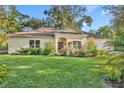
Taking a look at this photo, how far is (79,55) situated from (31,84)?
86cm

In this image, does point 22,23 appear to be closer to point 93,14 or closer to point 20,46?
point 20,46

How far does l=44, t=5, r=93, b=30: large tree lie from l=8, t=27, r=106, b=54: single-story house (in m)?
0.09

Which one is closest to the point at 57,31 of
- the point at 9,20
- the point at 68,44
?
the point at 68,44

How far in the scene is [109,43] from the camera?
6277 millimetres

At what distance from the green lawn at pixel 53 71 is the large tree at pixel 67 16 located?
20.3 inches

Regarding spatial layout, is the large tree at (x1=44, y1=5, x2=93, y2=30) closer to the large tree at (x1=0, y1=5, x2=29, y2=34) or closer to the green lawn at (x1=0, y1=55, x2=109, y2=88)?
the large tree at (x1=0, y1=5, x2=29, y2=34)

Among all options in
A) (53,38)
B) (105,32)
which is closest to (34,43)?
(53,38)

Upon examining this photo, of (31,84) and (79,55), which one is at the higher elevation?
(79,55)

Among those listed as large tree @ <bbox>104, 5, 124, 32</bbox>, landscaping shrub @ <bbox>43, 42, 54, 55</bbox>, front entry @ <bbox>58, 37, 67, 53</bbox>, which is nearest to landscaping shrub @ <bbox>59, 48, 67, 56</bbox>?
front entry @ <bbox>58, 37, 67, 53</bbox>

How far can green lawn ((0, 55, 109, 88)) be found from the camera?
6.22m

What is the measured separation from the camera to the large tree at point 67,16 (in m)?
6.33

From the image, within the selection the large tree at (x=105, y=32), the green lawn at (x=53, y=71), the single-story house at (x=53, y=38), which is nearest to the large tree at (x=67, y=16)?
the single-story house at (x=53, y=38)

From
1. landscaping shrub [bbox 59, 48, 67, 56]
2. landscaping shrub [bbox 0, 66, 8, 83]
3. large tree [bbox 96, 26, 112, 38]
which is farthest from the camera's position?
landscaping shrub [bbox 59, 48, 67, 56]

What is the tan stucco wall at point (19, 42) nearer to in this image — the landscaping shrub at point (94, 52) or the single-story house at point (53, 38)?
the single-story house at point (53, 38)
